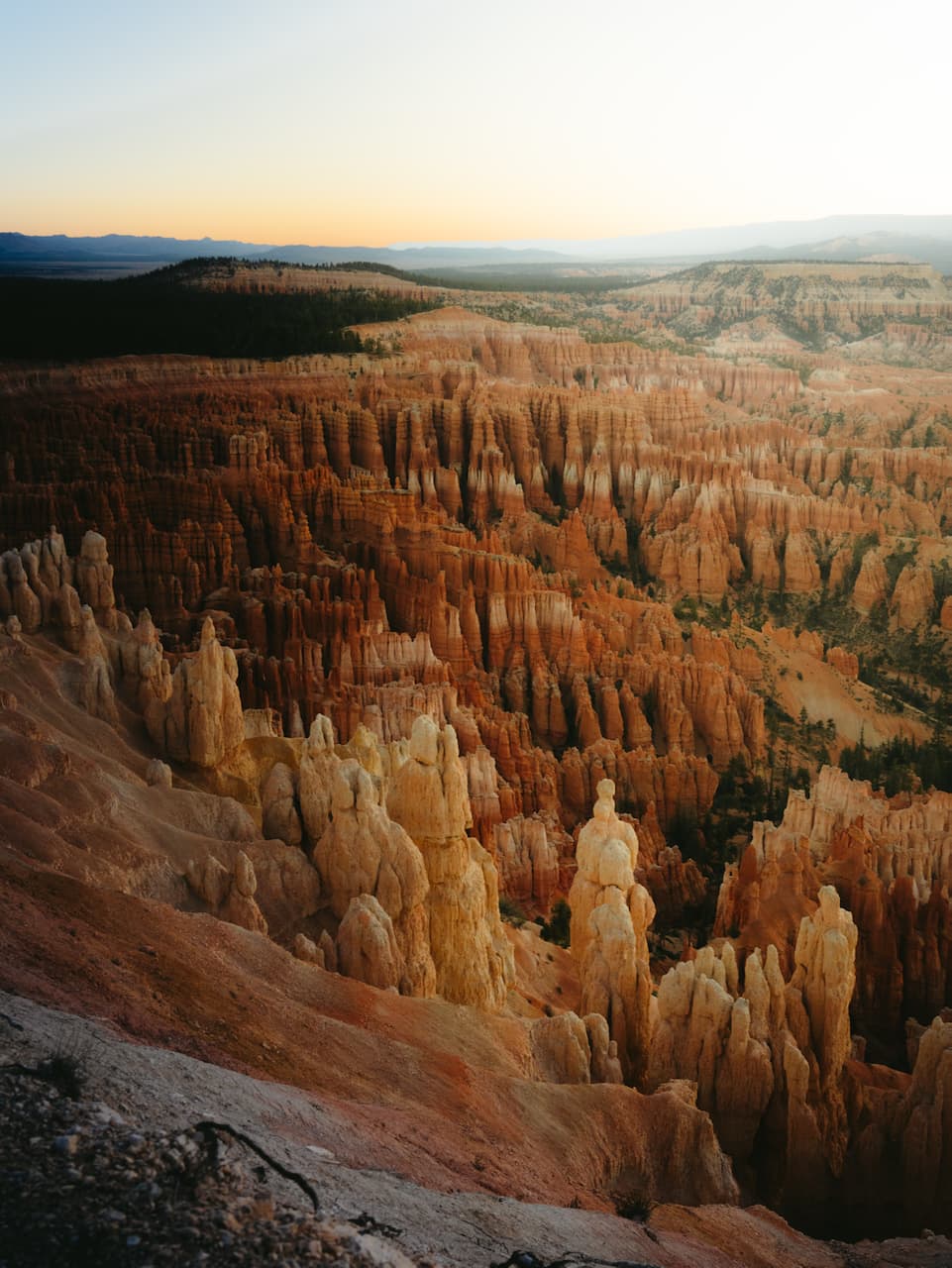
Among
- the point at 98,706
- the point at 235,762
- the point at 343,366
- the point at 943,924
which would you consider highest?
the point at 343,366

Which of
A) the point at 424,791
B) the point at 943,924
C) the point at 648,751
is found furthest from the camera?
the point at 648,751

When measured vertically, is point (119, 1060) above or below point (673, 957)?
above

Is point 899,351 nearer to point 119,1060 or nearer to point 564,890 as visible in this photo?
point 564,890

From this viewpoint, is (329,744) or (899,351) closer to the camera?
(329,744)

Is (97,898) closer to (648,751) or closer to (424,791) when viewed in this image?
(424,791)

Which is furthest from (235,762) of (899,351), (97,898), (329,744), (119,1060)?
(899,351)

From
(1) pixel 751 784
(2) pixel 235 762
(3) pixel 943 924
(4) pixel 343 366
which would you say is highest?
(4) pixel 343 366

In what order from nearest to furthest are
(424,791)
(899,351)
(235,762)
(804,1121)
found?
(804,1121), (424,791), (235,762), (899,351)

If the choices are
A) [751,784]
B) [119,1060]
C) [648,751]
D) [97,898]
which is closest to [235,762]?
[97,898]

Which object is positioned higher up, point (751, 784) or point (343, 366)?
point (343, 366)
